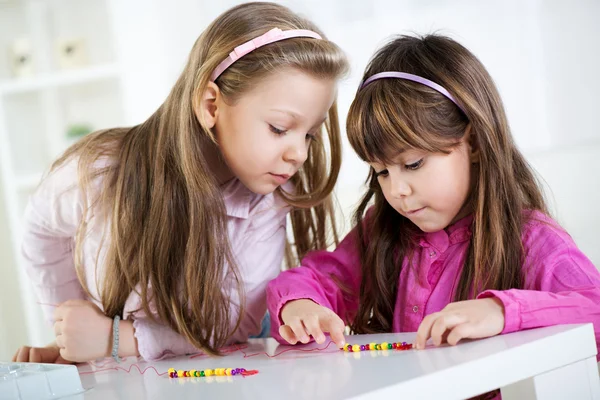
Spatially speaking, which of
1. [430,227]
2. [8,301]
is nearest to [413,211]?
[430,227]

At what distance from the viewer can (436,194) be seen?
1123mm

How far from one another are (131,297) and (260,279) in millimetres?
241

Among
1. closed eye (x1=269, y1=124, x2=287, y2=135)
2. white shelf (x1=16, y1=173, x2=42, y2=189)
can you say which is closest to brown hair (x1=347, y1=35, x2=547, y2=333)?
closed eye (x1=269, y1=124, x2=287, y2=135)

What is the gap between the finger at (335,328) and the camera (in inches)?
39.2

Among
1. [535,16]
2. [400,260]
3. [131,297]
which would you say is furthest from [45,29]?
[400,260]

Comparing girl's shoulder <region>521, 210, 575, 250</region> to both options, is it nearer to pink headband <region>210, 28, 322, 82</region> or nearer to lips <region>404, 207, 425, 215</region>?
lips <region>404, 207, 425, 215</region>

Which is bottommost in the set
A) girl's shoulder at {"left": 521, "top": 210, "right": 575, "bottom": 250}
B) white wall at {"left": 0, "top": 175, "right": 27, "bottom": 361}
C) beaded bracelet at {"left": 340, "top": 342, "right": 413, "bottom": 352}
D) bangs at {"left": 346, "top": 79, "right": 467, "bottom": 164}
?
white wall at {"left": 0, "top": 175, "right": 27, "bottom": 361}

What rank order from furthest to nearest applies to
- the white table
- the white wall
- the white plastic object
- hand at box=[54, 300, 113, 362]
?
the white wall
hand at box=[54, 300, 113, 362]
the white plastic object
the white table

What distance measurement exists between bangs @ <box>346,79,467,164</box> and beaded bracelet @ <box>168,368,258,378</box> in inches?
15.8

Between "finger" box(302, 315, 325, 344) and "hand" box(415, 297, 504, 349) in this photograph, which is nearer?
"hand" box(415, 297, 504, 349)

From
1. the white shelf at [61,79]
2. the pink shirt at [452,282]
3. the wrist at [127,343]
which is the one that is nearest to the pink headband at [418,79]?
the pink shirt at [452,282]

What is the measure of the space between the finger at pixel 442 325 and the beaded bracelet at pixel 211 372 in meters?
0.22

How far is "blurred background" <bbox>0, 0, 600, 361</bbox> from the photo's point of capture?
2.24 m

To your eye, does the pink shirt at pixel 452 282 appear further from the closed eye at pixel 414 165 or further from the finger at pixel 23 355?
the finger at pixel 23 355
